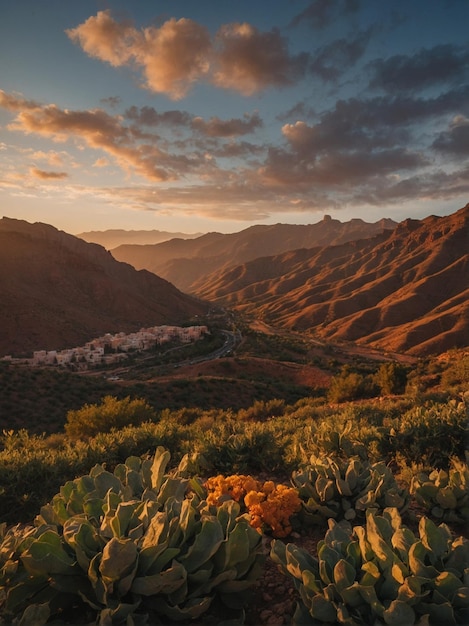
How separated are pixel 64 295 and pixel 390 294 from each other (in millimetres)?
70458

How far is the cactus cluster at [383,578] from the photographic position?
2201mm

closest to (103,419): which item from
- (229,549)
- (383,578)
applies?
(229,549)

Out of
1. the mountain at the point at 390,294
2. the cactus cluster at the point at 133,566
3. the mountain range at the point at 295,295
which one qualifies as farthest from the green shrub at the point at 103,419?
the mountain at the point at 390,294

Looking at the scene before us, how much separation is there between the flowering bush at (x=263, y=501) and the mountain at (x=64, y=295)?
60514 mm

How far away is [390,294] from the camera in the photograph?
87.9 m

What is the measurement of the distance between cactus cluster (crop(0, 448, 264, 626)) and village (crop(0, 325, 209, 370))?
156ft

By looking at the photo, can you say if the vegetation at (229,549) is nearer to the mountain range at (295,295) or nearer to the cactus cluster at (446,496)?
the cactus cluster at (446,496)

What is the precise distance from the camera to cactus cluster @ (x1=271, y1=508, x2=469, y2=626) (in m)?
2.20

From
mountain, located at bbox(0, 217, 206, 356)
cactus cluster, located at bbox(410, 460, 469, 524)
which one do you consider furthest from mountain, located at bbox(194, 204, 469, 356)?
cactus cluster, located at bbox(410, 460, 469, 524)

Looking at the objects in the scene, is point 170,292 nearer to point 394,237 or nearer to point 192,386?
point 394,237

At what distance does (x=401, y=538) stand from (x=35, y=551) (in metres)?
2.40

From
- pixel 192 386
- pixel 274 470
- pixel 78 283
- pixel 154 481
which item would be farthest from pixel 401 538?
pixel 78 283

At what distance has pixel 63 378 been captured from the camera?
2792cm

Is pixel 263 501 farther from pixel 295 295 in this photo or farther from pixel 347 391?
pixel 295 295
